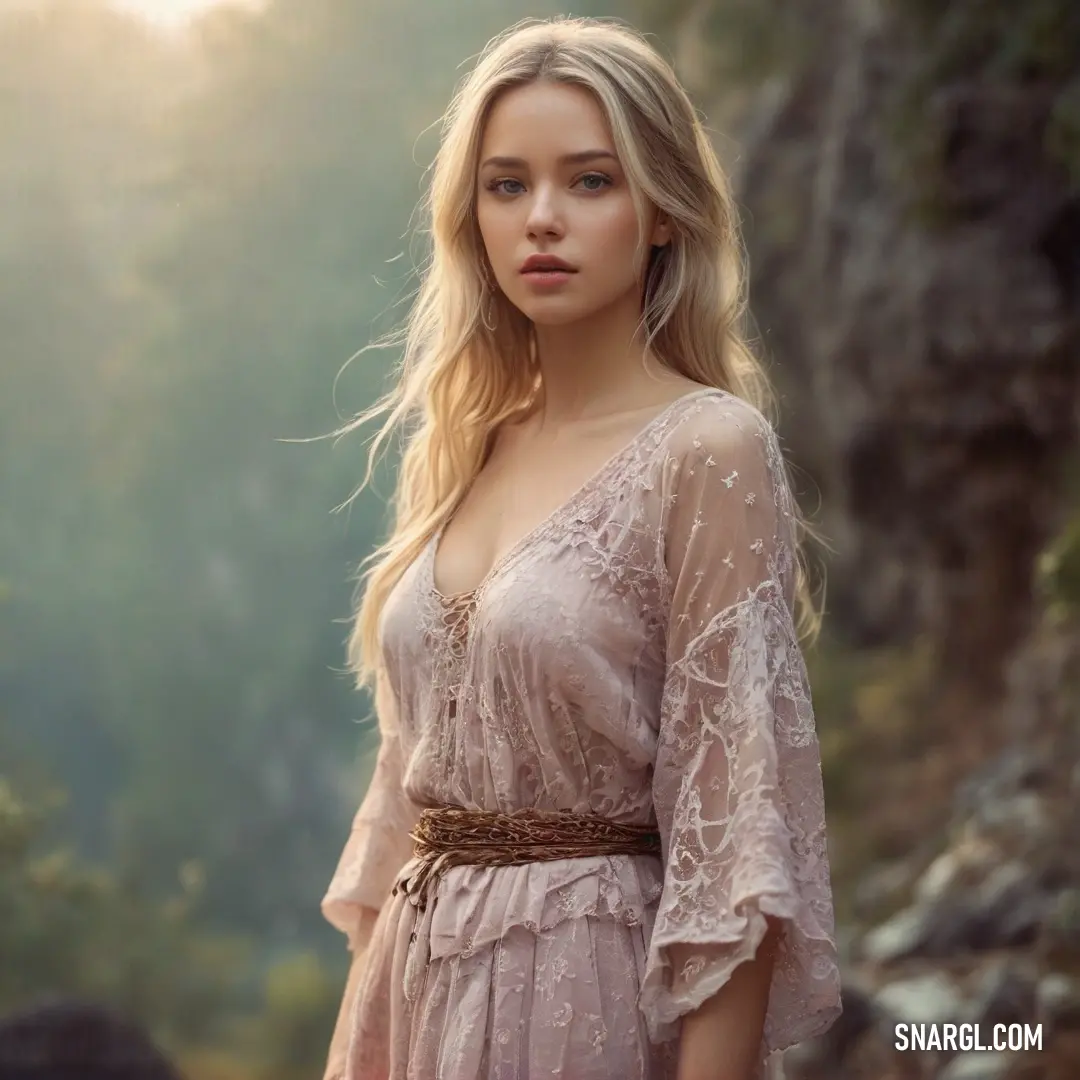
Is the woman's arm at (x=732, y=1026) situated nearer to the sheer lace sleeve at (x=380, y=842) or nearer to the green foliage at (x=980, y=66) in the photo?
the sheer lace sleeve at (x=380, y=842)

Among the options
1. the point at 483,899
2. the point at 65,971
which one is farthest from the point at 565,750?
the point at 65,971

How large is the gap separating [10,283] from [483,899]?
2707 millimetres

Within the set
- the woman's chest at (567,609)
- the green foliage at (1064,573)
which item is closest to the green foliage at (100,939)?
the green foliage at (1064,573)

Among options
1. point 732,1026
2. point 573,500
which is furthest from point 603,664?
point 732,1026

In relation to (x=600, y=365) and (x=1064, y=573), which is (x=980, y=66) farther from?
(x=600, y=365)

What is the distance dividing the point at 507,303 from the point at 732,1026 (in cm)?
84

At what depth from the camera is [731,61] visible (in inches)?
171

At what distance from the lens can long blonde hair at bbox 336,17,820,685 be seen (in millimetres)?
1590

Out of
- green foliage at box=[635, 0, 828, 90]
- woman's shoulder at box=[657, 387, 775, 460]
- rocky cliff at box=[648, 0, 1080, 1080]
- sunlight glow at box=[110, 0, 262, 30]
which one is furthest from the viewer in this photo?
→ green foliage at box=[635, 0, 828, 90]

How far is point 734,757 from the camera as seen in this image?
55.0 inches

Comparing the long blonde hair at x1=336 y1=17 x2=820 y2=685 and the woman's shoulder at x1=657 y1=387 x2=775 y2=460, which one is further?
the long blonde hair at x1=336 y1=17 x2=820 y2=685

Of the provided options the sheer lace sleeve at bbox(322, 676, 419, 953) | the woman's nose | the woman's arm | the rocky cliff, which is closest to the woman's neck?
the woman's nose

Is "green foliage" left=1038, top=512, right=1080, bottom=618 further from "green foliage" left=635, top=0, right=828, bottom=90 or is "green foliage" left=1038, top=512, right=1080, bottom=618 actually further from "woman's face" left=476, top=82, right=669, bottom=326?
"woman's face" left=476, top=82, right=669, bottom=326

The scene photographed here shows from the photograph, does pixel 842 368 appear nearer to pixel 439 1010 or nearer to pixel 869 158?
pixel 869 158
